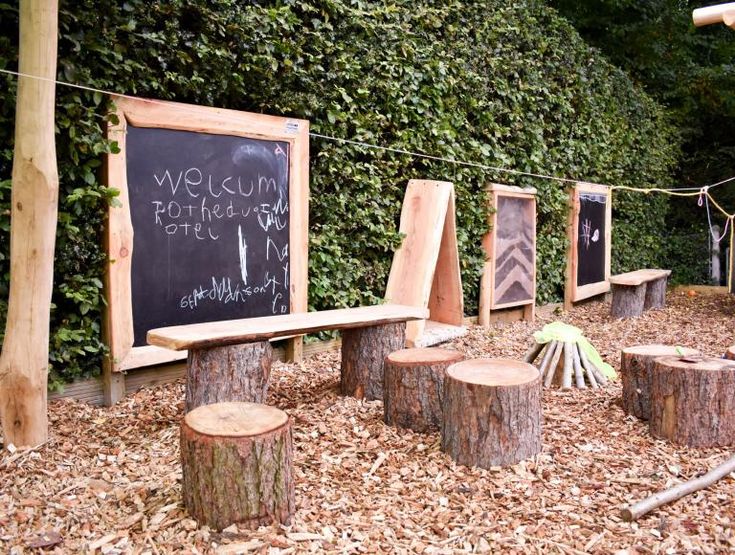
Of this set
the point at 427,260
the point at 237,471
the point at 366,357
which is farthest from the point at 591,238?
the point at 237,471

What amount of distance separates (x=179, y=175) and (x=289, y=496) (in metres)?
2.48

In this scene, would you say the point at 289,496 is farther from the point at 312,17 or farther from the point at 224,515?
the point at 312,17

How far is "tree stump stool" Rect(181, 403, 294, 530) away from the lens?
8.02 feet

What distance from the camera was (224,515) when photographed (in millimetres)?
2475

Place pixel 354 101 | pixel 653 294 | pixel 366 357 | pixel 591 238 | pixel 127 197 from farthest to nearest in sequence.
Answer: pixel 591 238 → pixel 653 294 → pixel 354 101 → pixel 366 357 → pixel 127 197

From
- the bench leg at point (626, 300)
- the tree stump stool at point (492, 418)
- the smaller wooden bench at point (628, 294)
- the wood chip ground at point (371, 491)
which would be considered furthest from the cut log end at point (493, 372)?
the bench leg at point (626, 300)

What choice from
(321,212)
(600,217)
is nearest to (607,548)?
(321,212)

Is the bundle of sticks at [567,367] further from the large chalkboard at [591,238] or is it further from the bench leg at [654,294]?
the bench leg at [654,294]

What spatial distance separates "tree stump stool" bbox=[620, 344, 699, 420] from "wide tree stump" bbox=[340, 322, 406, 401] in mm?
1394

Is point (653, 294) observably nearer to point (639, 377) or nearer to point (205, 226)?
point (639, 377)

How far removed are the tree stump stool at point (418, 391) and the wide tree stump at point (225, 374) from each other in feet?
2.41

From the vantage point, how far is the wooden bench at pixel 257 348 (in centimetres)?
346

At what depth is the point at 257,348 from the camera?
367 cm

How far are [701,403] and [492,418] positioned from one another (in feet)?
3.75
